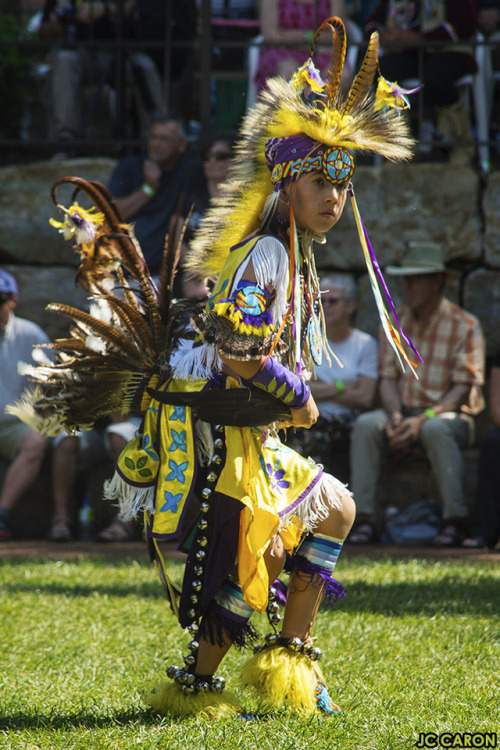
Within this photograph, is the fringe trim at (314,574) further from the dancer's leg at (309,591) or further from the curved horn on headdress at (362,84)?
the curved horn on headdress at (362,84)

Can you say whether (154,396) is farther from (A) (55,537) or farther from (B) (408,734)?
(A) (55,537)

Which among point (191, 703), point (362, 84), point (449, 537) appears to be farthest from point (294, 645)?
point (449, 537)

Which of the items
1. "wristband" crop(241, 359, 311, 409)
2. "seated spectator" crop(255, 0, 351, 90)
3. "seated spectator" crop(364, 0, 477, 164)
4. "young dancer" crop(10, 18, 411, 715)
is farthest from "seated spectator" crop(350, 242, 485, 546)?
"wristband" crop(241, 359, 311, 409)

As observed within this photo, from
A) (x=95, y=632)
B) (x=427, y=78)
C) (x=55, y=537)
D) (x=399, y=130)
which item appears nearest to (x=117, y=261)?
(x=399, y=130)

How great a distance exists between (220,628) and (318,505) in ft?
1.63

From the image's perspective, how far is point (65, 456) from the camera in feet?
21.5

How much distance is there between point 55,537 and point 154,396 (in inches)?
141

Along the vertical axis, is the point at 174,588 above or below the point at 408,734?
above

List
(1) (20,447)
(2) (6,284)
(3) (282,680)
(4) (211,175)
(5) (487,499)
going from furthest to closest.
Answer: (4) (211,175)
(2) (6,284)
(1) (20,447)
(5) (487,499)
(3) (282,680)

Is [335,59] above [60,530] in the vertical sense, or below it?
above

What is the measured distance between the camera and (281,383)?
284 cm

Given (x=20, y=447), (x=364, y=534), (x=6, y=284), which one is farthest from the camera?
(x=6, y=284)

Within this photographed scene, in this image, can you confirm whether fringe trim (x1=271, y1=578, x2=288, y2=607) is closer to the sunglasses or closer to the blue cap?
the blue cap

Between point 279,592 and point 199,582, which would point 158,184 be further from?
point 199,582
